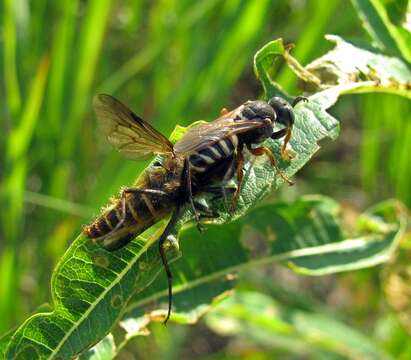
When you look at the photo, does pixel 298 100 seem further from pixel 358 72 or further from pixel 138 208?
pixel 138 208

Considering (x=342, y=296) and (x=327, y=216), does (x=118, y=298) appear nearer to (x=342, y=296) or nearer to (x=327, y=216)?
(x=327, y=216)

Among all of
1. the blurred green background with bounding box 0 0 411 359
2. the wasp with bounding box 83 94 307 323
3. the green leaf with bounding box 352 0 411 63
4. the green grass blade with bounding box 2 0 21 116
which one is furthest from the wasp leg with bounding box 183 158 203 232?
the green grass blade with bounding box 2 0 21 116

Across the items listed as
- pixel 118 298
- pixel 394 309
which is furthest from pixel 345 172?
pixel 118 298

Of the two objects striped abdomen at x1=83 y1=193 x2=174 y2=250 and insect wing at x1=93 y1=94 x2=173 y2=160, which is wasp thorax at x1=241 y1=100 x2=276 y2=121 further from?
striped abdomen at x1=83 y1=193 x2=174 y2=250

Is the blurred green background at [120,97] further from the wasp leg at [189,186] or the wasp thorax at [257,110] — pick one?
the wasp leg at [189,186]

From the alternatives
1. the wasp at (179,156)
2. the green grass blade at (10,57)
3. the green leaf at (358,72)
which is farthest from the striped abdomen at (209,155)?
the green grass blade at (10,57)
